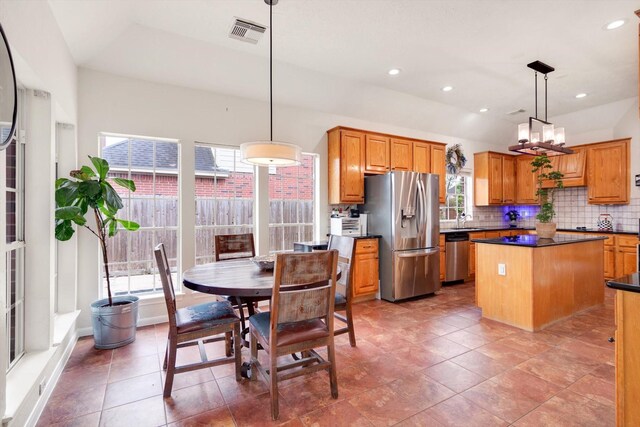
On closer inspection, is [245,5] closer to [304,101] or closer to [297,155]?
[297,155]

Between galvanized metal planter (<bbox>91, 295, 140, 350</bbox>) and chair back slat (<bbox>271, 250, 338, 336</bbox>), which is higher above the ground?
chair back slat (<bbox>271, 250, 338, 336</bbox>)

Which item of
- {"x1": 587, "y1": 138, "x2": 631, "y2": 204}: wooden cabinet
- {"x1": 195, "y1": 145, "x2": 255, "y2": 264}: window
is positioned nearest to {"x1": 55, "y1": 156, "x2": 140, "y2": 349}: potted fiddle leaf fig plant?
{"x1": 195, "y1": 145, "x2": 255, "y2": 264}: window

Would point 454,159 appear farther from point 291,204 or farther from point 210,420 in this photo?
point 210,420

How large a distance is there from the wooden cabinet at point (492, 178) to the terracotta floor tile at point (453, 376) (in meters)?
4.73

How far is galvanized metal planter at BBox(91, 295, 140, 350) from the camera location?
289 centimetres

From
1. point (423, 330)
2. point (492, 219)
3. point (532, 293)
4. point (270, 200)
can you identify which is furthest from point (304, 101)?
point (492, 219)

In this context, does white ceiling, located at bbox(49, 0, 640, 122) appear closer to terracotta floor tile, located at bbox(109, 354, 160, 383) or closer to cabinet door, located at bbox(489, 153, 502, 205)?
cabinet door, located at bbox(489, 153, 502, 205)

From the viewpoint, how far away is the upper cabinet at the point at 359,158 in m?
4.50

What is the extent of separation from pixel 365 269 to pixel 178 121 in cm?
303

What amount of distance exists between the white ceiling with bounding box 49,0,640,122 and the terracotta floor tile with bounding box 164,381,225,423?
290 cm

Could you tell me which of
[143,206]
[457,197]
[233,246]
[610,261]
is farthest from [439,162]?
[143,206]

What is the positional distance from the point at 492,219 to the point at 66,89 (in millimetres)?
7372

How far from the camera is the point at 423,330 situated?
3.31 m

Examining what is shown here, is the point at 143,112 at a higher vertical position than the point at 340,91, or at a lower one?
lower
